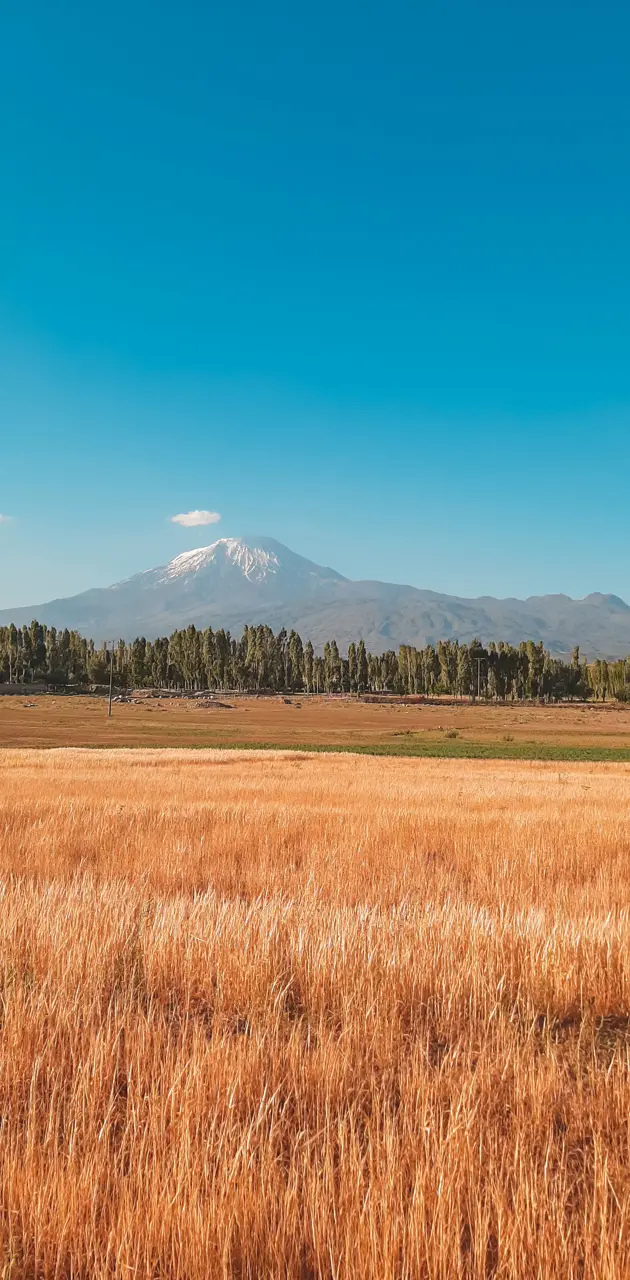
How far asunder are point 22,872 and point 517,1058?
27.7 ft

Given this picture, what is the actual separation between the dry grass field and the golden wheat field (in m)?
57.0

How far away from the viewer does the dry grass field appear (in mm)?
70938

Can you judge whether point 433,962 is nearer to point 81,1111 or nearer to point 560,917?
point 560,917

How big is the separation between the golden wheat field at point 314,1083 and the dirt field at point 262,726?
5839 cm

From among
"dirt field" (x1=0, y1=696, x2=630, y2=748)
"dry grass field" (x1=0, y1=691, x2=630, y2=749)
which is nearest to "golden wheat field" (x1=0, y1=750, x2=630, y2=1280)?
"dry grass field" (x1=0, y1=691, x2=630, y2=749)

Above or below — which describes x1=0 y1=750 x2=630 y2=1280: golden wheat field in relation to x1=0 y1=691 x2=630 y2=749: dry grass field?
above

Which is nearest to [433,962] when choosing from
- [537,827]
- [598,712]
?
[537,827]

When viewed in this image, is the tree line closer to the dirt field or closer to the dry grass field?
the dry grass field

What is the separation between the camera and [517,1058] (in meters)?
3.86

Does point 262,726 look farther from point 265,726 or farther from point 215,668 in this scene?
point 215,668

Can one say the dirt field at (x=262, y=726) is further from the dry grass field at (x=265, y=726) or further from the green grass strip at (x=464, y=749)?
the green grass strip at (x=464, y=749)

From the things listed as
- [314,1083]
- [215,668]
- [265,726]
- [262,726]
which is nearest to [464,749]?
[265,726]

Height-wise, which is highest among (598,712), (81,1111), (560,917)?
(81,1111)

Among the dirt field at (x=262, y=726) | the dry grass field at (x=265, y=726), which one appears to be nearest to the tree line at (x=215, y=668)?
the dry grass field at (x=265, y=726)
